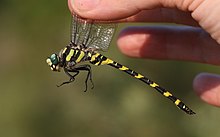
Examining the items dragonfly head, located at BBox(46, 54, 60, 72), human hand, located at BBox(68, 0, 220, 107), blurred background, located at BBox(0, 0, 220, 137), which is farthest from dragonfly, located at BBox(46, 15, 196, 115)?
blurred background, located at BBox(0, 0, 220, 137)

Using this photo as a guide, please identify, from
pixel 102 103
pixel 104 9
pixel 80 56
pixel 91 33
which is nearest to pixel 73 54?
pixel 80 56

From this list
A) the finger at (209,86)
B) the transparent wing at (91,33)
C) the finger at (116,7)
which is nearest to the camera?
the finger at (116,7)

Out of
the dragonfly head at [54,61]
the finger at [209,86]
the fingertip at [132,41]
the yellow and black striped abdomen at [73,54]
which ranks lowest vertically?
the dragonfly head at [54,61]

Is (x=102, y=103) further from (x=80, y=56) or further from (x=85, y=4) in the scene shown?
(x=85, y=4)

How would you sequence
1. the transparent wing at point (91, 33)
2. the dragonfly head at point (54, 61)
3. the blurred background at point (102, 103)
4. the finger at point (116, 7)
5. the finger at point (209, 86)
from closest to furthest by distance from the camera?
the finger at point (116, 7) → the dragonfly head at point (54, 61) → the transparent wing at point (91, 33) → the finger at point (209, 86) → the blurred background at point (102, 103)

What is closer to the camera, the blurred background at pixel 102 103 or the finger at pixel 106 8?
the finger at pixel 106 8

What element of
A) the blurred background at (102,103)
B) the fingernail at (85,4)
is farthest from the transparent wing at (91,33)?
the blurred background at (102,103)

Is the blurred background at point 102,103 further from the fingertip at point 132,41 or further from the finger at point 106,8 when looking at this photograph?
the finger at point 106,8

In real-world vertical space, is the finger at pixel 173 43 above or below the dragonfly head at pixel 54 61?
above
